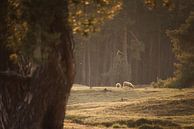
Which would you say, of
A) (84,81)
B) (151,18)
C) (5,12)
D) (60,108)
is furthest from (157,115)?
(84,81)

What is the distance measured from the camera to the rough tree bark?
1310cm

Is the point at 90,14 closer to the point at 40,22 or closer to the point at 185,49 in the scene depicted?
the point at 40,22

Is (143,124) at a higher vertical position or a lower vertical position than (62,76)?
lower

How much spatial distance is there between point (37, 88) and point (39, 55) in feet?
7.87

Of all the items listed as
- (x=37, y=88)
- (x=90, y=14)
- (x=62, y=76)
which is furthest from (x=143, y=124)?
(x=90, y=14)

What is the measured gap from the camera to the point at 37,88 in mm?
13305

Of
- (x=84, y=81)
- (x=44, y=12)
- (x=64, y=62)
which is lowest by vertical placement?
(x=84, y=81)

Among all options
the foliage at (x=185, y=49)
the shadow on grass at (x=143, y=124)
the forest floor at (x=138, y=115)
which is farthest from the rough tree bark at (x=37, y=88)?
the foliage at (x=185, y=49)

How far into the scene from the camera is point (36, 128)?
1338 cm

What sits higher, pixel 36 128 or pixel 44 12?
pixel 44 12

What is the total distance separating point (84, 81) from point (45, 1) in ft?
214

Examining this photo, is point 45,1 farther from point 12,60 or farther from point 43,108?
point 43,108

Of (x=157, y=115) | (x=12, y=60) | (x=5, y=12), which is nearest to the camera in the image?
(x=5, y=12)

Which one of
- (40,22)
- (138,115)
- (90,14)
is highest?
(90,14)
